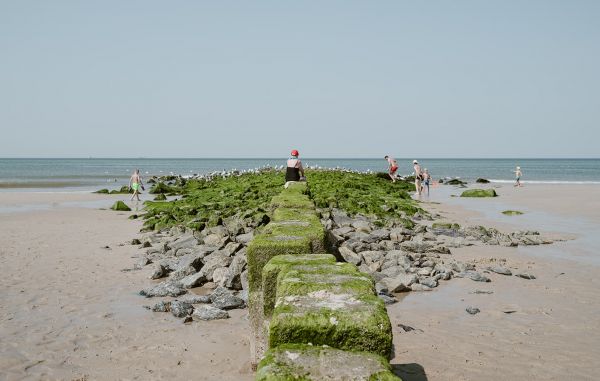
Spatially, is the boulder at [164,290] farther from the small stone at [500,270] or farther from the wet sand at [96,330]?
the small stone at [500,270]

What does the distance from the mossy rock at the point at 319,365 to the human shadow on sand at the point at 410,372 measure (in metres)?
2.95

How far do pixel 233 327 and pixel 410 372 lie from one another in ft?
8.54

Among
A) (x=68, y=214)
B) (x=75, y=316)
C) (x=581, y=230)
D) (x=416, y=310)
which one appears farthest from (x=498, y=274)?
(x=68, y=214)

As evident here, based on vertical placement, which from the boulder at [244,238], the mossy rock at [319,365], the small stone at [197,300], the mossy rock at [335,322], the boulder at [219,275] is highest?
the mossy rock at [335,322]

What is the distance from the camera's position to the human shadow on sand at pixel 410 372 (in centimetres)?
575

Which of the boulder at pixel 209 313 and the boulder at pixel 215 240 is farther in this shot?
the boulder at pixel 215 240

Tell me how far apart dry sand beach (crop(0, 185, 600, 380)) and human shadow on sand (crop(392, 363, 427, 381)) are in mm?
18

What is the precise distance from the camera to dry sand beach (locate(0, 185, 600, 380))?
20.1 feet

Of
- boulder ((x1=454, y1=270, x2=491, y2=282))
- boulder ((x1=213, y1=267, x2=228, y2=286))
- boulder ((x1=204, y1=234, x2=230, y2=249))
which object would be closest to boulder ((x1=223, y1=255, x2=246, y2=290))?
boulder ((x1=213, y1=267, x2=228, y2=286))

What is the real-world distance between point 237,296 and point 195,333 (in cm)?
140

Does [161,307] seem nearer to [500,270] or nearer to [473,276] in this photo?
[473,276]

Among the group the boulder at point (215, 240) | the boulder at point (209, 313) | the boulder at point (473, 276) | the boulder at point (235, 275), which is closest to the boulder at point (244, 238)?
the boulder at point (215, 240)

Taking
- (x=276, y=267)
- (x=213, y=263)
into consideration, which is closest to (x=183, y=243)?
(x=213, y=263)

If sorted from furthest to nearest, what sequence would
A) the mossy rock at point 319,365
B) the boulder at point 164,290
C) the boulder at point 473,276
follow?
1. the boulder at point 473,276
2. the boulder at point 164,290
3. the mossy rock at point 319,365
